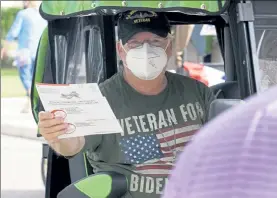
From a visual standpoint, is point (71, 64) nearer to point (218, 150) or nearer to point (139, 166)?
point (139, 166)

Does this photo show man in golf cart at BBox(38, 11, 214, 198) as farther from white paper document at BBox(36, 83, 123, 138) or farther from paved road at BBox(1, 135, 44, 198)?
paved road at BBox(1, 135, 44, 198)

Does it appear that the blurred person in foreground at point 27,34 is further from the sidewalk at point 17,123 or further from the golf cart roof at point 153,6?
the golf cart roof at point 153,6

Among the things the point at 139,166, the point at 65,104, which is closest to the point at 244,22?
the point at 139,166

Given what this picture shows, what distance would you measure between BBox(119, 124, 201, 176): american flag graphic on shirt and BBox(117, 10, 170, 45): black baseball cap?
1.49ft

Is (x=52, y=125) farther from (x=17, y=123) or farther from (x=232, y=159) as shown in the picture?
(x=17, y=123)

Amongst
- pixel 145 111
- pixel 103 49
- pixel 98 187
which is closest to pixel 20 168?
pixel 103 49

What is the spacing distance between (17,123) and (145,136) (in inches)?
328

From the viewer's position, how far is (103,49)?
3.82 m

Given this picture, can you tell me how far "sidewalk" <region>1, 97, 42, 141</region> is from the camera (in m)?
10.8

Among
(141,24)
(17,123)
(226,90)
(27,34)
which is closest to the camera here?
(141,24)

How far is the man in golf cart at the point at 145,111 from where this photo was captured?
3182mm

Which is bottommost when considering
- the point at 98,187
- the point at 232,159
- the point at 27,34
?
the point at 98,187

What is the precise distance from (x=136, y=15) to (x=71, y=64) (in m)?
0.57

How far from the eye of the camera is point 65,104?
2480mm
